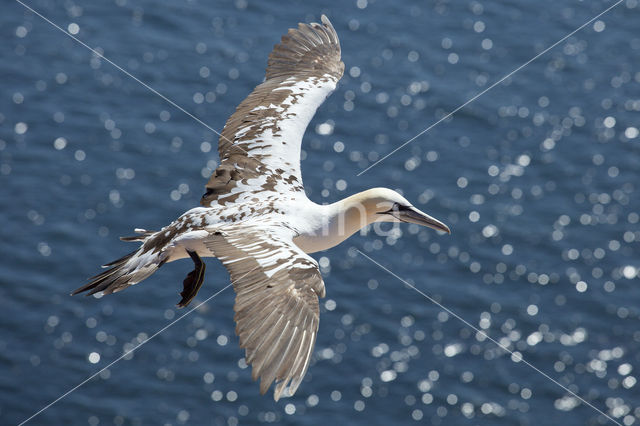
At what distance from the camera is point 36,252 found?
36.2 metres

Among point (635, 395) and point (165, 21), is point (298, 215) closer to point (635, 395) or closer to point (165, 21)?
point (635, 395)

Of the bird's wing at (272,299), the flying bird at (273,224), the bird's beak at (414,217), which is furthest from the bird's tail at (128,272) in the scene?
the bird's beak at (414,217)

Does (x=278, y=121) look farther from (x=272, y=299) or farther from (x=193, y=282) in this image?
(x=272, y=299)

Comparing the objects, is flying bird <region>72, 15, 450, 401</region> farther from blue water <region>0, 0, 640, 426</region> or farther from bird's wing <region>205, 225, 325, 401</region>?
blue water <region>0, 0, 640, 426</region>

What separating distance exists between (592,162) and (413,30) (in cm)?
916

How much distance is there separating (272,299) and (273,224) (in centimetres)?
202

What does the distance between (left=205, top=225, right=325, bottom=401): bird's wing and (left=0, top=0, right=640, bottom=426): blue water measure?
2111cm

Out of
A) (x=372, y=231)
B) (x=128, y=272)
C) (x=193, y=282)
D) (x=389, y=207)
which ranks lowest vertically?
(x=372, y=231)

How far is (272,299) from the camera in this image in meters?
12.4

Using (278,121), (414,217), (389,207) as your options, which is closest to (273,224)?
(389,207)

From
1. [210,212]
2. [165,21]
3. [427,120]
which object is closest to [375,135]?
[427,120]

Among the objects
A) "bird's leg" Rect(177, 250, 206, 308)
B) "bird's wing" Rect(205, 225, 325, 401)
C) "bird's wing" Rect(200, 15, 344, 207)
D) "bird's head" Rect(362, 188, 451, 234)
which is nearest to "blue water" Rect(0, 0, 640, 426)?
"bird's wing" Rect(200, 15, 344, 207)

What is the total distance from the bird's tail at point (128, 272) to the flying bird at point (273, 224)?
2cm

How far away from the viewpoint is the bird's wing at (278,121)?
1591cm
